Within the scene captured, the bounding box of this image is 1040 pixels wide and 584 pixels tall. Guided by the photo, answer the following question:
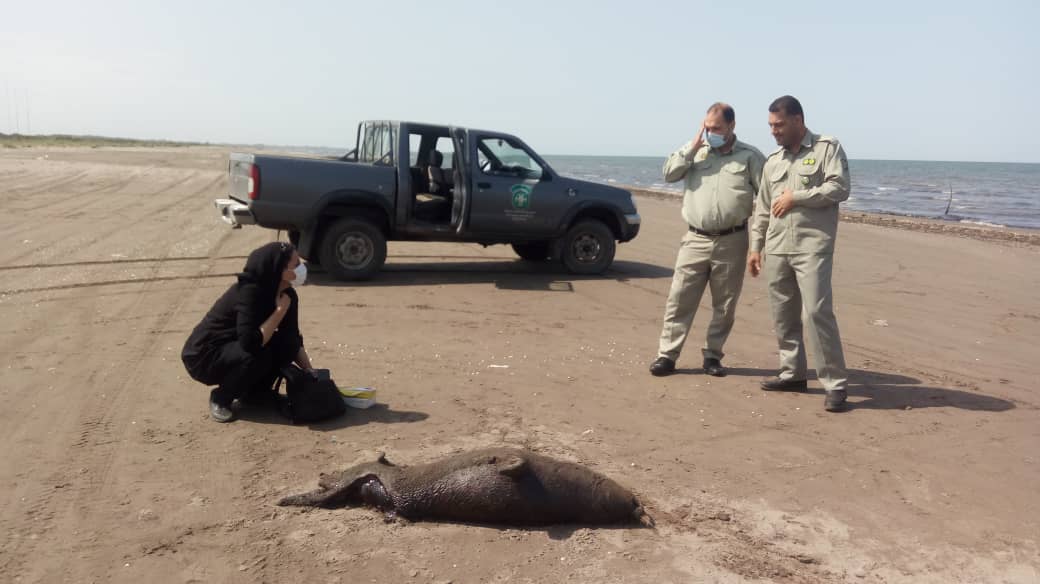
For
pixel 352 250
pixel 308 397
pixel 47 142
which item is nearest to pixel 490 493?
pixel 308 397

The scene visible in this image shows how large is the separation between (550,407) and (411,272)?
587cm

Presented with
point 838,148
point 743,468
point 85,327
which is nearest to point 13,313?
point 85,327

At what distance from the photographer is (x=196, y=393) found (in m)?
5.91

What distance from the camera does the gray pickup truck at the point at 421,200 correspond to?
9969 mm

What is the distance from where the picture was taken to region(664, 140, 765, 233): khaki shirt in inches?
255

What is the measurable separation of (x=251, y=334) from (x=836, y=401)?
4.10 metres

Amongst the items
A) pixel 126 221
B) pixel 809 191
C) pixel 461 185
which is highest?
pixel 809 191

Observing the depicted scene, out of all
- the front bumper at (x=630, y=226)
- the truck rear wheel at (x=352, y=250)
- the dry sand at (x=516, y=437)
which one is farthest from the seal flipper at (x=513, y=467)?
the front bumper at (x=630, y=226)

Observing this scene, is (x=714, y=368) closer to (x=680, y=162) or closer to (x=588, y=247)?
(x=680, y=162)

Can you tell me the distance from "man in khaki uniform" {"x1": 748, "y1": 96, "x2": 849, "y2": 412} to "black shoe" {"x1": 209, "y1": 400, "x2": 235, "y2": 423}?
4011 millimetres

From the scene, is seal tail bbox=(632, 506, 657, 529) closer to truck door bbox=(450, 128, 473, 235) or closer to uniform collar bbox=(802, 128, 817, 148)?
uniform collar bbox=(802, 128, 817, 148)

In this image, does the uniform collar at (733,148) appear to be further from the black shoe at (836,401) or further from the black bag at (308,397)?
the black bag at (308,397)

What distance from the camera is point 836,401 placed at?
6.02m

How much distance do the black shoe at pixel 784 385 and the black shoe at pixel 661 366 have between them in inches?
30.0
